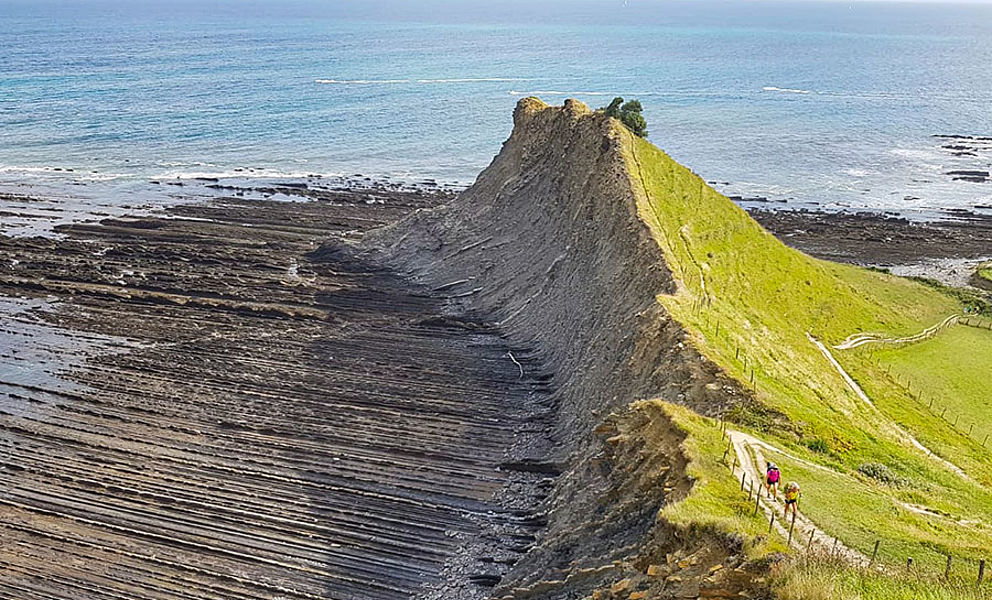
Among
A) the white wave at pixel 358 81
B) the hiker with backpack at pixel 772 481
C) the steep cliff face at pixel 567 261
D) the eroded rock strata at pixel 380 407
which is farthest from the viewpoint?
the white wave at pixel 358 81

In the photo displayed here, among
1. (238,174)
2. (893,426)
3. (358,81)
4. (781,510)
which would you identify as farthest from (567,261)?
(358,81)

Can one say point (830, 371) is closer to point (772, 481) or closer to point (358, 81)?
point (772, 481)

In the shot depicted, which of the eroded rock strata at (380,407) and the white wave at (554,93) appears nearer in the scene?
the eroded rock strata at (380,407)

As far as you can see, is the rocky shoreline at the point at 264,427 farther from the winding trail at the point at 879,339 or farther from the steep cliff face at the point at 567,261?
the winding trail at the point at 879,339

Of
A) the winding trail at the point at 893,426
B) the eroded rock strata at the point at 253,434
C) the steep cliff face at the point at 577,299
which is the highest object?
the steep cliff face at the point at 577,299

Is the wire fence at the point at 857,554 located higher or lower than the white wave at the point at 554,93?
lower

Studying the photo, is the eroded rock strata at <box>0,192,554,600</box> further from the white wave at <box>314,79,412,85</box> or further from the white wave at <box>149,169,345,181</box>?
the white wave at <box>314,79,412,85</box>

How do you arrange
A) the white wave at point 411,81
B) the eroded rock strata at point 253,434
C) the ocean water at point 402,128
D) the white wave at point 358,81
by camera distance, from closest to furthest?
1. the eroded rock strata at point 253,434
2. the ocean water at point 402,128
3. the white wave at point 358,81
4. the white wave at point 411,81

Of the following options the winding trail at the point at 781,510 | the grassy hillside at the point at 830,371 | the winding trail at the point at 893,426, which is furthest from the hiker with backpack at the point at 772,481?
the winding trail at the point at 893,426
